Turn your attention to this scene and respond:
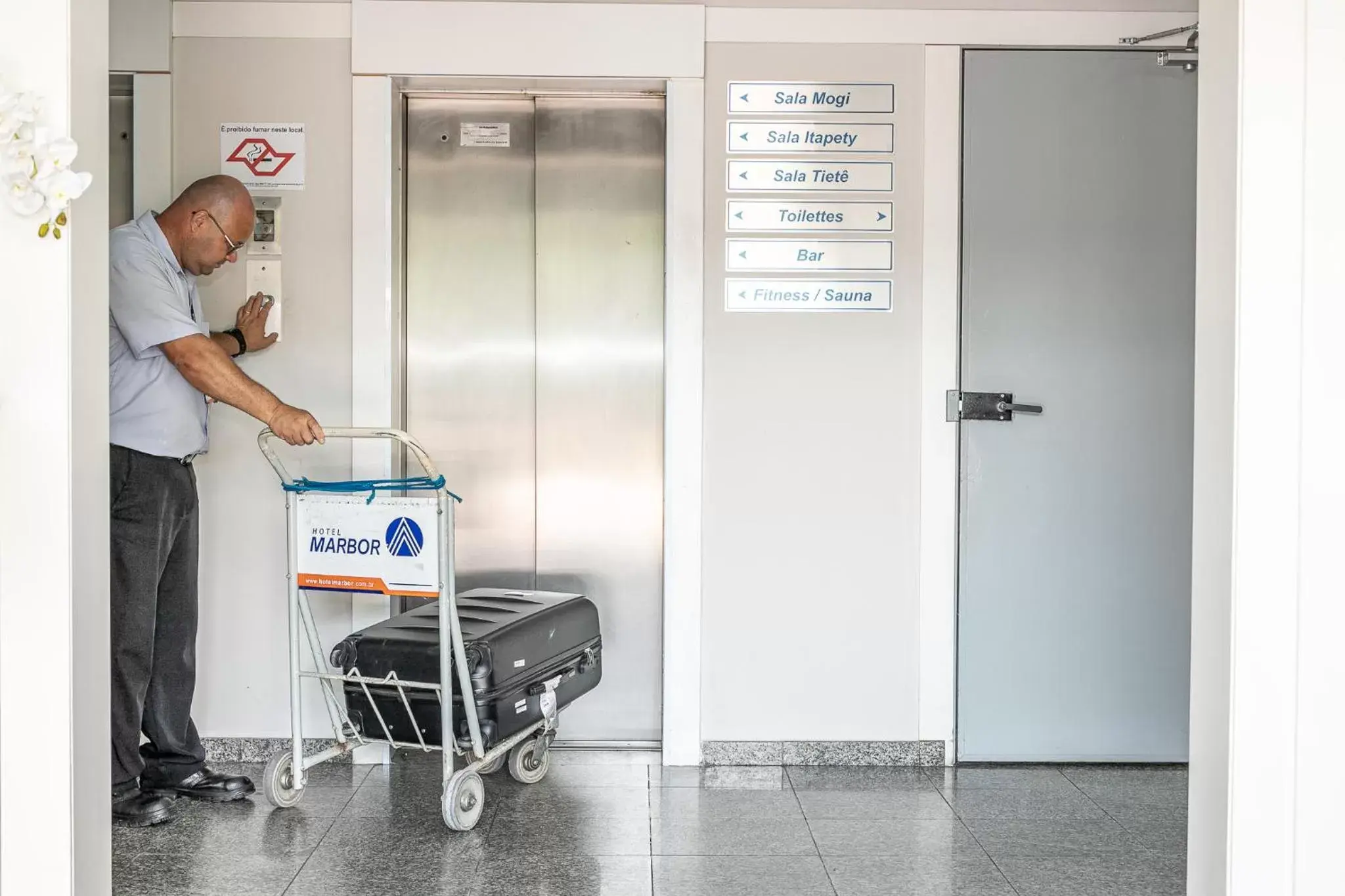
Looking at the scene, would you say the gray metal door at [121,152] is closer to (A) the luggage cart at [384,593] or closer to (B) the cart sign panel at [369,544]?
(A) the luggage cart at [384,593]

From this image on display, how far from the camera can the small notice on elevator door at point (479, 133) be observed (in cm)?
387

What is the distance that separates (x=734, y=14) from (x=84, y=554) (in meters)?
2.69

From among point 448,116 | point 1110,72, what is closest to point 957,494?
point 1110,72

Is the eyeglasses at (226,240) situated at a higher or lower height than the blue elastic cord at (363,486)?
higher

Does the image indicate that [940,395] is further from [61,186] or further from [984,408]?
[61,186]

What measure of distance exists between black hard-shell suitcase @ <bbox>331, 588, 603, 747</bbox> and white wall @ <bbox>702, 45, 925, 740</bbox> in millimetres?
564

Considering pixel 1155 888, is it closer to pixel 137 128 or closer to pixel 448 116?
pixel 448 116

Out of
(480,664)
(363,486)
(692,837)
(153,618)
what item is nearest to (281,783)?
(153,618)

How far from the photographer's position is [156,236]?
10.4ft

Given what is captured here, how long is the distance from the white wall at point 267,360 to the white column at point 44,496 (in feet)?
6.19

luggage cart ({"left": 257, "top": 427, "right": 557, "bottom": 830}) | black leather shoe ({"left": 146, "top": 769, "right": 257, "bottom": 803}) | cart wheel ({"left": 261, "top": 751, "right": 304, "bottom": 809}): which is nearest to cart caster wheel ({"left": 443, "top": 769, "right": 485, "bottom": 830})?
luggage cart ({"left": 257, "top": 427, "right": 557, "bottom": 830})

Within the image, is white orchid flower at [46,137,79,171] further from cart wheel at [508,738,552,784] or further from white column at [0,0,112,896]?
cart wheel at [508,738,552,784]

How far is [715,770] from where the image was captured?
363 centimetres

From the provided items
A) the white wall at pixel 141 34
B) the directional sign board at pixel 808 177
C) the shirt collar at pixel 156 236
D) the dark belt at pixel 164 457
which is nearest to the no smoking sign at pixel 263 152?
the white wall at pixel 141 34
